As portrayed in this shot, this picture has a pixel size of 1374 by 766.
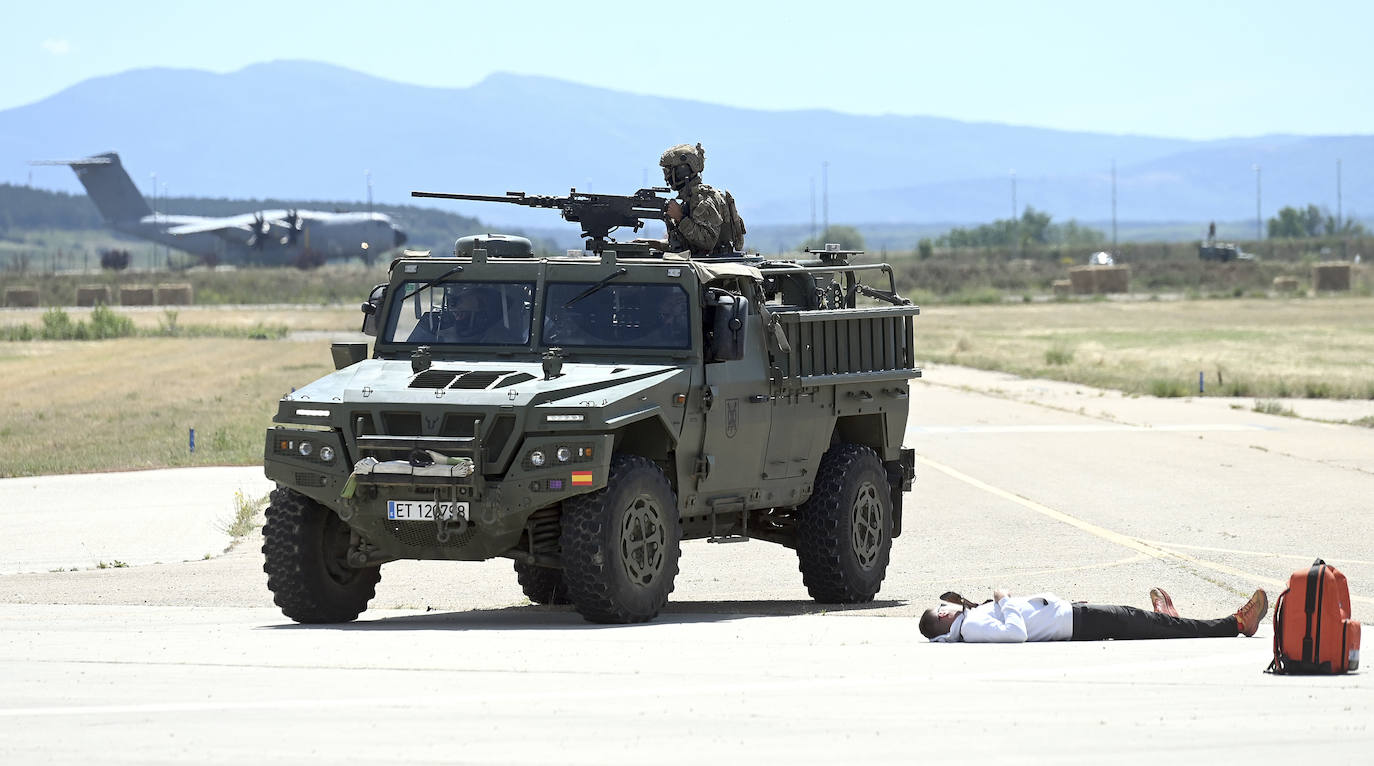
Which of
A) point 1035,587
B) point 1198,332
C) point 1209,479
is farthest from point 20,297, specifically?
point 1035,587

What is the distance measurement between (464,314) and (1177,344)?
47.9 meters

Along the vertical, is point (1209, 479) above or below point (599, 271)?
below

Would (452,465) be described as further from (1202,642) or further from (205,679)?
(1202,642)

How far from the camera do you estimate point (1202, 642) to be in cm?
1058

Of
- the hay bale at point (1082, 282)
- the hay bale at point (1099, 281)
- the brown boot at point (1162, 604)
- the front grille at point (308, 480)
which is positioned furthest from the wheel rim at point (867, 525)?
the hay bale at point (1099, 281)

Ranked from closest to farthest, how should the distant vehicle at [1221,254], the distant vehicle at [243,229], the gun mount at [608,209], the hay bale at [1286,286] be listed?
the gun mount at [608,209] < the hay bale at [1286,286] < the distant vehicle at [1221,254] < the distant vehicle at [243,229]

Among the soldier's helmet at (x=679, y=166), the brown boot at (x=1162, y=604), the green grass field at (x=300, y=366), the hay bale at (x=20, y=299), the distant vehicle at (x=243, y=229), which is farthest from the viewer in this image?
the distant vehicle at (x=243, y=229)

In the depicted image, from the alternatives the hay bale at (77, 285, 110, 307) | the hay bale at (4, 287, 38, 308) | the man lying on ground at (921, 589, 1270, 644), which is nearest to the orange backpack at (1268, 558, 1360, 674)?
the man lying on ground at (921, 589, 1270, 644)

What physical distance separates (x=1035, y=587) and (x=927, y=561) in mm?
1887

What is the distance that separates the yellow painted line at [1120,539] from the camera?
582 inches

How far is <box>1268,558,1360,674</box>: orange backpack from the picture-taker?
30.1 ft

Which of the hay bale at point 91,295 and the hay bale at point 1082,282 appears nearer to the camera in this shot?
the hay bale at point 1082,282

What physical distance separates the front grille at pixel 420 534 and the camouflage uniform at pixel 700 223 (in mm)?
3367

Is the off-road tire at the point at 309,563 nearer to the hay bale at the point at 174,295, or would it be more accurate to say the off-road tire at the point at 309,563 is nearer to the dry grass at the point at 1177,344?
the dry grass at the point at 1177,344
